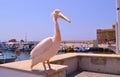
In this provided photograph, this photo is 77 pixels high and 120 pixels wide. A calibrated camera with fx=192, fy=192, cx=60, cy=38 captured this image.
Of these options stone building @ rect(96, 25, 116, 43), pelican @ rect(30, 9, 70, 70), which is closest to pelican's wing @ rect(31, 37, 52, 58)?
pelican @ rect(30, 9, 70, 70)

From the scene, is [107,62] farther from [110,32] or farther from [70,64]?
[110,32]

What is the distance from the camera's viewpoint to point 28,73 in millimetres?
3592

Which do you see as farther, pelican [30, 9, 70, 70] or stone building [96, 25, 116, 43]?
stone building [96, 25, 116, 43]

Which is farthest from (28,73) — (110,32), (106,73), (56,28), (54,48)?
(110,32)

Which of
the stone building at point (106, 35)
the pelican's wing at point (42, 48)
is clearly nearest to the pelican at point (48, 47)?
the pelican's wing at point (42, 48)

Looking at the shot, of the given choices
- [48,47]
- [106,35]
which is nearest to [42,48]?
[48,47]

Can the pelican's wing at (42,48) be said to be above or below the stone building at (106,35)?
below

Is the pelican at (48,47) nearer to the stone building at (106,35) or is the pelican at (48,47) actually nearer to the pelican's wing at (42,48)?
the pelican's wing at (42,48)

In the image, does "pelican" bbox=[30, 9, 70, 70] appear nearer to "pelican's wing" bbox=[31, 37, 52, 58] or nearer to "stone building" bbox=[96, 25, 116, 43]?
"pelican's wing" bbox=[31, 37, 52, 58]

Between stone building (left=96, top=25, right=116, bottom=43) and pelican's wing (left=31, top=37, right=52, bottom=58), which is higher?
stone building (left=96, top=25, right=116, bottom=43)

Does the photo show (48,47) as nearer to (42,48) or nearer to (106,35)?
(42,48)

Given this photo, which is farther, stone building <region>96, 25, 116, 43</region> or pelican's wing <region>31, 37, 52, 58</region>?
stone building <region>96, 25, 116, 43</region>

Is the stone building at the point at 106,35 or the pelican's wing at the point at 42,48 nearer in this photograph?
the pelican's wing at the point at 42,48

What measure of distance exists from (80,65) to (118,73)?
55.8 inches
